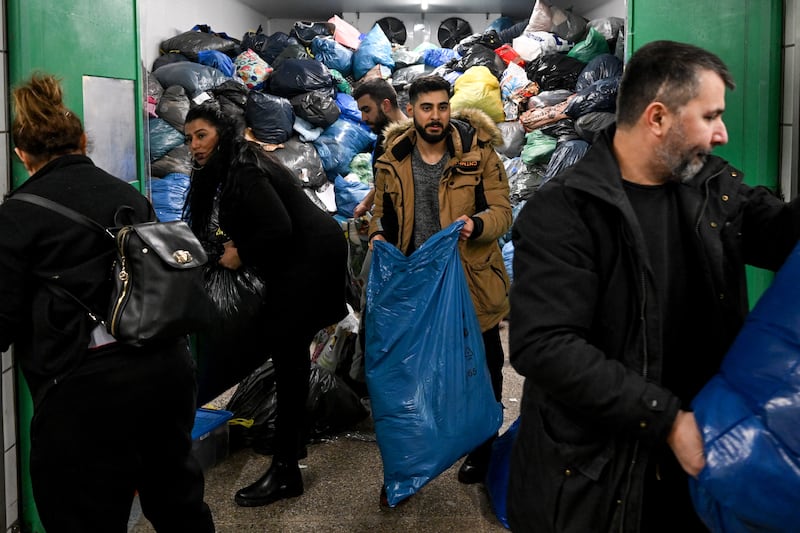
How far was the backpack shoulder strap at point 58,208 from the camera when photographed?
1747mm

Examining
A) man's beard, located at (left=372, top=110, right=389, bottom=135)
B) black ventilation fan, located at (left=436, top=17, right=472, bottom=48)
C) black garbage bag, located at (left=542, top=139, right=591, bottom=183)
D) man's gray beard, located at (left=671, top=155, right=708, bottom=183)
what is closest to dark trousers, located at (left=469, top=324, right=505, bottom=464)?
man's beard, located at (left=372, top=110, right=389, bottom=135)

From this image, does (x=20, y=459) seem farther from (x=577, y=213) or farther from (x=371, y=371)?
(x=577, y=213)

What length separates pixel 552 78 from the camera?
6297mm

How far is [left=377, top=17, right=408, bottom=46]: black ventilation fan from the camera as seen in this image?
8492 mm

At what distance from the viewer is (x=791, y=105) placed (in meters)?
2.37

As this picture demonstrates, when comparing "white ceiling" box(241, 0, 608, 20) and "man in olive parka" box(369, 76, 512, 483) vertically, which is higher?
"white ceiling" box(241, 0, 608, 20)

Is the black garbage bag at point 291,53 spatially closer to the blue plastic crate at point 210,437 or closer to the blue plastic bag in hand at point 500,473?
the blue plastic crate at point 210,437

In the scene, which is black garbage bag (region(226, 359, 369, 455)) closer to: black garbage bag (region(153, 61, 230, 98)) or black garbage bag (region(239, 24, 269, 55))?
black garbage bag (region(153, 61, 230, 98))

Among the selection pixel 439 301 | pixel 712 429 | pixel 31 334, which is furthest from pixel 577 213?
pixel 439 301

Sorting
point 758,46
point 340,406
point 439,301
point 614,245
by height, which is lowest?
point 340,406

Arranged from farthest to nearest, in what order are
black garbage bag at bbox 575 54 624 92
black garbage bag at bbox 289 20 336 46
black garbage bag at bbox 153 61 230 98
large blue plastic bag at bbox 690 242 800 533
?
black garbage bag at bbox 289 20 336 46 < black garbage bag at bbox 575 54 624 92 < black garbage bag at bbox 153 61 230 98 < large blue plastic bag at bbox 690 242 800 533

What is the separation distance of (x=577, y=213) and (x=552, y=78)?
5.18 m

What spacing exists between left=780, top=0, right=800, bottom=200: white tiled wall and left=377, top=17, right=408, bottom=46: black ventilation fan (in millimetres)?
6413

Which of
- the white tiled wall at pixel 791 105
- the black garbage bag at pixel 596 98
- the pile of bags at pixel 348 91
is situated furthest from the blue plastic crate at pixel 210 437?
the black garbage bag at pixel 596 98
